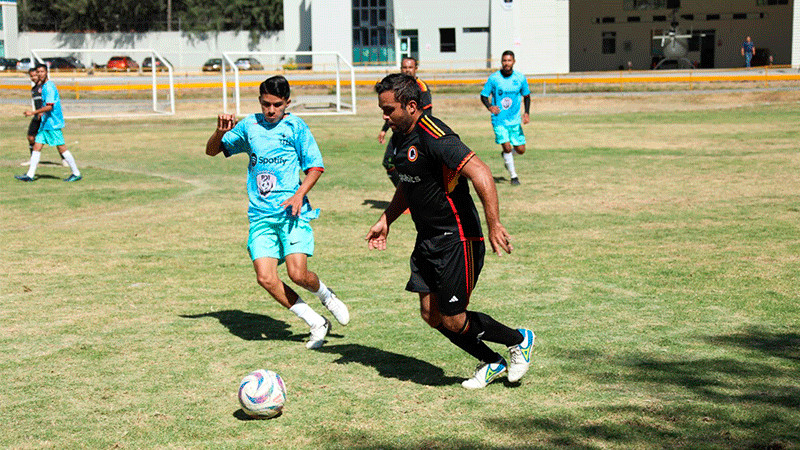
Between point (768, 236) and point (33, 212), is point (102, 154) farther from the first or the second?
point (768, 236)

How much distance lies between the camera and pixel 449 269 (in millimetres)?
5367

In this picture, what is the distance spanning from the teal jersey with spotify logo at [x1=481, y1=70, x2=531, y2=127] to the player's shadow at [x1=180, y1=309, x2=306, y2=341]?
8763mm

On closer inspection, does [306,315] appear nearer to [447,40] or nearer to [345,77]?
[345,77]

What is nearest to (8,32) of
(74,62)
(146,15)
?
(146,15)

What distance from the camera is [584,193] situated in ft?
46.8

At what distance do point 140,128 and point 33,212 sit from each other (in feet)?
53.4

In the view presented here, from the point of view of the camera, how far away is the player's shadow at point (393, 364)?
5.87 metres

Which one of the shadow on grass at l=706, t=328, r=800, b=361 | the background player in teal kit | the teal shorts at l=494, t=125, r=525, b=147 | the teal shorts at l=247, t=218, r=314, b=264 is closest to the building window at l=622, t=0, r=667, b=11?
the teal shorts at l=494, t=125, r=525, b=147

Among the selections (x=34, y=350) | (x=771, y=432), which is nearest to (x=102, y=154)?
(x=34, y=350)

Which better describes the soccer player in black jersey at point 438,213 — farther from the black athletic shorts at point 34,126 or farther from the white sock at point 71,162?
the black athletic shorts at point 34,126

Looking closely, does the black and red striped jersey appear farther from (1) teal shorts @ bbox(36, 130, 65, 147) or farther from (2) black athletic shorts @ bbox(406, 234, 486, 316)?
(1) teal shorts @ bbox(36, 130, 65, 147)

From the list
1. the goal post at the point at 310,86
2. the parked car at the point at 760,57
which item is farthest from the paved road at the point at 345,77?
the parked car at the point at 760,57

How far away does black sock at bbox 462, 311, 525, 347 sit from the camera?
5.55 metres

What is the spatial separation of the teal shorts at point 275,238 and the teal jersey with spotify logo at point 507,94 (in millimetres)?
9305
